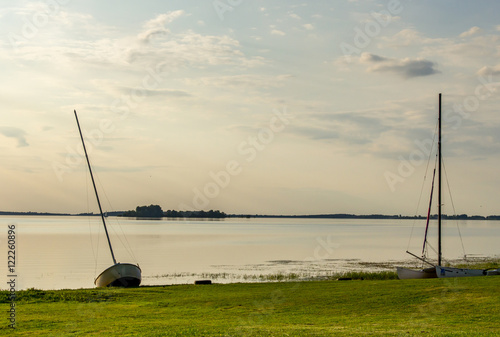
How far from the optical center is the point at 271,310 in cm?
2388

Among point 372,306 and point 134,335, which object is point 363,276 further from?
point 134,335

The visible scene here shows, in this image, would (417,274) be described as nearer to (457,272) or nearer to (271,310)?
(457,272)

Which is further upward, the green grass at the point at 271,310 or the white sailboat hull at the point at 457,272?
the green grass at the point at 271,310

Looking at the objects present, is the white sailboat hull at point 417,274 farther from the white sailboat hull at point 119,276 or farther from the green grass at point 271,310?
the white sailboat hull at point 119,276

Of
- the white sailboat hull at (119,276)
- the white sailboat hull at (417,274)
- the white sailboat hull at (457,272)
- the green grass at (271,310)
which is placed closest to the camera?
the green grass at (271,310)

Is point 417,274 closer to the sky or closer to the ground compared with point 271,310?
closer to the ground

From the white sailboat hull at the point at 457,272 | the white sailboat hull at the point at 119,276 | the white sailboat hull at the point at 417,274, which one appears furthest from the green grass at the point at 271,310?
the white sailboat hull at the point at 417,274

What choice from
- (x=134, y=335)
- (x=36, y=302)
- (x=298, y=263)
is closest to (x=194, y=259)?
(x=298, y=263)

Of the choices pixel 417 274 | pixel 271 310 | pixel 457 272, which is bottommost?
pixel 417 274

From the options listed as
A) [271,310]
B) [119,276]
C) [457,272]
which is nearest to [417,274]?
[457,272]

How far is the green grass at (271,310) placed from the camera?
18172 millimetres

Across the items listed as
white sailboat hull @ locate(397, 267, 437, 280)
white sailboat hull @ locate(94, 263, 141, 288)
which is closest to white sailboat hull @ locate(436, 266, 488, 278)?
white sailboat hull @ locate(397, 267, 437, 280)

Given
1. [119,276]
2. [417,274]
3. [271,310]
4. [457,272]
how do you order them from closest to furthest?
[271,310]
[119,276]
[457,272]
[417,274]

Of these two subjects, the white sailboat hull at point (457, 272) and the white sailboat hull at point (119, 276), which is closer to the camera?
the white sailboat hull at point (119, 276)
